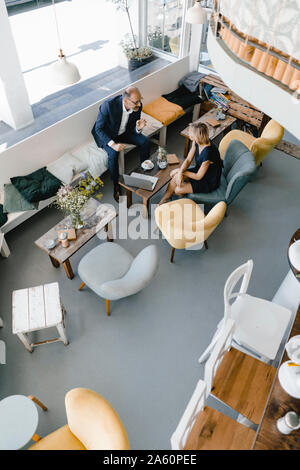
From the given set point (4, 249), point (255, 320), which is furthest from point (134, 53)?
point (255, 320)

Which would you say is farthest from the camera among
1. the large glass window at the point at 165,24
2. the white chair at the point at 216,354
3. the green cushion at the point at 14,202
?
the large glass window at the point at 165,24

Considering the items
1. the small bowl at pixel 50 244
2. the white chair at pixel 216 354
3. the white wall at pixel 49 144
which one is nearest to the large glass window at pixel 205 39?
the white wall at pixel 49 144

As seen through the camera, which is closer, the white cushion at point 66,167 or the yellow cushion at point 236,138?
the white cushion at point 66,167

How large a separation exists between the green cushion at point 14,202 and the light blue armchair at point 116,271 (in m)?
1.15

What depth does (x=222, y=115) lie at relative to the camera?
519 centimetres

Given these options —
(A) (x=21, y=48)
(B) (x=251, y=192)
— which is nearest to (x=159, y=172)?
(B) (x=251, y=192)

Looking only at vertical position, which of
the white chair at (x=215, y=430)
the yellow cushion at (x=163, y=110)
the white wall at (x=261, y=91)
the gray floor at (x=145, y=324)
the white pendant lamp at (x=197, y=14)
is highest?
the white wall at (x=261, y=91)

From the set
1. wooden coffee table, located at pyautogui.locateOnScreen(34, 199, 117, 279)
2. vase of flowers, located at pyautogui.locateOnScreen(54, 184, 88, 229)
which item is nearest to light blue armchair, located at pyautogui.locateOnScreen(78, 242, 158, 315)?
wooden coffee table, located at pyautogui.locateOnScreen(34, 199, 117, 279)

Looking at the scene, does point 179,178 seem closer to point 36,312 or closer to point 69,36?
point 36,312

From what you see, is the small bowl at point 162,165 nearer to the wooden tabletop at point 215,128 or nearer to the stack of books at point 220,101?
the wooden tabletop at point 215,128

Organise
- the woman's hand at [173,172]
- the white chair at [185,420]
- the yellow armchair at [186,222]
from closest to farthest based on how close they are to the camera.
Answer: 1. the white chair at [185,420]
2. the yellow armchair at [186,222]
3. the woman's hand at [173,172]

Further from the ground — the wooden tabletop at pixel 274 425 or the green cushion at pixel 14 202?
the wooden tabletop at pixel 274 425

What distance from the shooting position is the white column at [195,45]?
5824 mm

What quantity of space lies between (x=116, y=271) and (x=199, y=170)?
1601 millimetres
